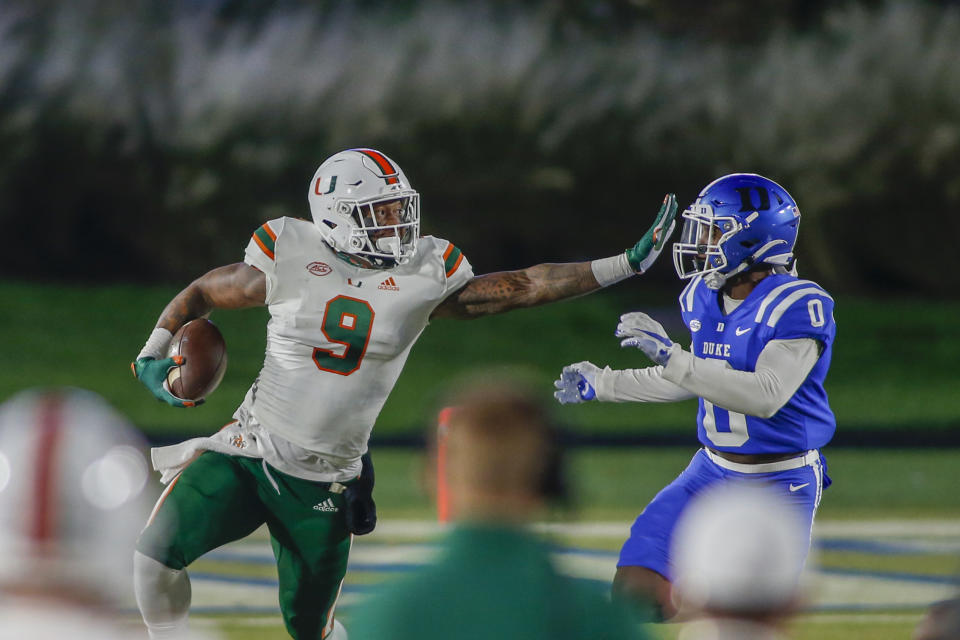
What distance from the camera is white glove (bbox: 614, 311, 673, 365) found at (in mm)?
4168

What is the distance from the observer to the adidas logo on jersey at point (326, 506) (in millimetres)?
4230

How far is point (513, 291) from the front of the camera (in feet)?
14.9

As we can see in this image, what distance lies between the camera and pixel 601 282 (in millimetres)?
4441

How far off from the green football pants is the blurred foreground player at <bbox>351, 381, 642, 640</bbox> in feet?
7.70

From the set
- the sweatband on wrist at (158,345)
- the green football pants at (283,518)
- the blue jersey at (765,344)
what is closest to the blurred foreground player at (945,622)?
the blue jersey at (765,344)

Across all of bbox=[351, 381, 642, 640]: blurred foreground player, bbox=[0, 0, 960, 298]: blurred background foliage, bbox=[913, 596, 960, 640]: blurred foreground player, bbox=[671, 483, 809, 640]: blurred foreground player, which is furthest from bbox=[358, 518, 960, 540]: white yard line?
bbox=[0, 0, 960, 298]: blurred background foliage

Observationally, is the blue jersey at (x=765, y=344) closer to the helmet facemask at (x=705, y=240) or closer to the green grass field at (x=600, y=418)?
the helmet facemask at (x=705, y=240)

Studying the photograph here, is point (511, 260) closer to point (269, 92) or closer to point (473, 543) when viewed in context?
point (269, 92)

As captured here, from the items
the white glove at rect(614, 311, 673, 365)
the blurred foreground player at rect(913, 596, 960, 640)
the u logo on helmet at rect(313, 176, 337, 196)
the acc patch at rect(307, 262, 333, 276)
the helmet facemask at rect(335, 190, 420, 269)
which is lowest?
the blurred foreground player at rect(913, 596, 960, 640)

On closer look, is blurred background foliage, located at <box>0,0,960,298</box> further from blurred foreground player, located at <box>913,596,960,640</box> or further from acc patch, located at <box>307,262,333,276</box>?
blurred foreground player, located at <box>913,596,960,640</box>

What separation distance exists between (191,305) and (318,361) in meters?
0.51

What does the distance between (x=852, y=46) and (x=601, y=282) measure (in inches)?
693

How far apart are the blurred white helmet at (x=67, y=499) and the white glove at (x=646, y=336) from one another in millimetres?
2480

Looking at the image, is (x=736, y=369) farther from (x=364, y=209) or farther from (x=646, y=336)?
(x=364, y=209)
